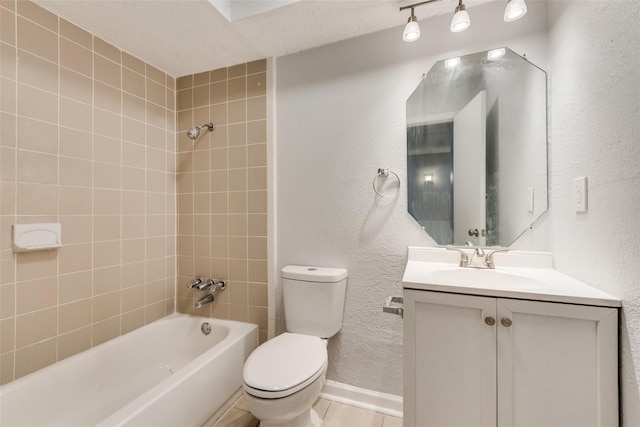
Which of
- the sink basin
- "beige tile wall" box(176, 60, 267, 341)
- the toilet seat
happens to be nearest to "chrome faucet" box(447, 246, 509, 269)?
the sink basin

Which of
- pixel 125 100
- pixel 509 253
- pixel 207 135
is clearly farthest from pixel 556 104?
pixel 125 100

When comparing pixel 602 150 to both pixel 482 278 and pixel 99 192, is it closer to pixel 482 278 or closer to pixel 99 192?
pixel 482 278

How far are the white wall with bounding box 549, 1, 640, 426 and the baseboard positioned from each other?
38.4 inches

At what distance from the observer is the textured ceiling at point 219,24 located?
4.39ft

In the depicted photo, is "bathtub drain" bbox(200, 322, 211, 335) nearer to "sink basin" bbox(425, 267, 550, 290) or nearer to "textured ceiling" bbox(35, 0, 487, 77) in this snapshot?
"sink basin" bbox(425, 267, 550, 290)

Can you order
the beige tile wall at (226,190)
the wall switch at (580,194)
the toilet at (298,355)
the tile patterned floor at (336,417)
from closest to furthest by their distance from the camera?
1. the wall switch at (580,194)
2. the toilet at (298,355)
3. the tile patterned floor at (336,417)
4. the beige tile wall at (226,190)

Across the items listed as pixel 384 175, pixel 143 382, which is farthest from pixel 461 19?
pixel 143 382

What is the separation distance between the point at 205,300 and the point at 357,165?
4.41 feet

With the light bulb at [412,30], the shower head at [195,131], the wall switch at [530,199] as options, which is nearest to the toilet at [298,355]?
the wall switch at [530,199]

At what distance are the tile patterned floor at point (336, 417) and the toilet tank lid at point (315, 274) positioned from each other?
28.8 inches

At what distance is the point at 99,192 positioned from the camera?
1.56 metres

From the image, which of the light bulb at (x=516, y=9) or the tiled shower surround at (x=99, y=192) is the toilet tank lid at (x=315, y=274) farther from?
the light bulb at (x=516, y=9)

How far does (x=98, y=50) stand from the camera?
5.11 feet

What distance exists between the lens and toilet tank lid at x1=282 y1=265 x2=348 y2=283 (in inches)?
59.6
